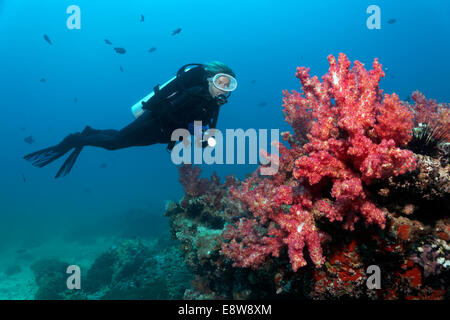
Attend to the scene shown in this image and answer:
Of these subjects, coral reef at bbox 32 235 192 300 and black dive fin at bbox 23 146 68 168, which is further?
black dive fin at bbox 23 146 68 168

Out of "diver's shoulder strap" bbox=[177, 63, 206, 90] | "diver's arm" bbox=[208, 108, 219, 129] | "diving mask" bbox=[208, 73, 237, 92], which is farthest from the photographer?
"diver's arm" bbox=[208, 108, 219, 129]

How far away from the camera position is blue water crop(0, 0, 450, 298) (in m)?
93.3

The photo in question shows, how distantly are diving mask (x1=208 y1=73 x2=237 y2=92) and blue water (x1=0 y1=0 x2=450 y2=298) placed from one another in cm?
8582

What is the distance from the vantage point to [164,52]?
116 meters

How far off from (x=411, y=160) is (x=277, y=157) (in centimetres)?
195

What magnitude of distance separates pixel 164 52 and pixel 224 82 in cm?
12447

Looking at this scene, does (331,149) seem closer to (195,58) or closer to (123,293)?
(123,293)

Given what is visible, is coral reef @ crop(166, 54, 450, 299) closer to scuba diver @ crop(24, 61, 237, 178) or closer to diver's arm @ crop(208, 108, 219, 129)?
scuba diver @ crop(24, 61, 237, 178)

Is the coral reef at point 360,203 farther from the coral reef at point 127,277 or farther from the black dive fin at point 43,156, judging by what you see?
the black dive fin at point 43,156

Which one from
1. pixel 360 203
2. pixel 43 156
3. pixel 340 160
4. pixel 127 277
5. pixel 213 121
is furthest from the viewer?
pixel 127 277

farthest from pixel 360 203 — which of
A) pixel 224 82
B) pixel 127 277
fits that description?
pixel 127 277

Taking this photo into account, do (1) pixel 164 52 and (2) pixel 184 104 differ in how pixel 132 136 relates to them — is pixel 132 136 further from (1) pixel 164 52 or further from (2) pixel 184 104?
(1) pixel 164 52

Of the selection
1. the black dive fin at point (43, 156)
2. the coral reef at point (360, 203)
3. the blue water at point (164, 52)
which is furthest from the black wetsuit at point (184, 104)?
the blue water at point (164, 52)

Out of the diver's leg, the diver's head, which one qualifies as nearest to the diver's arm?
the diver's head
